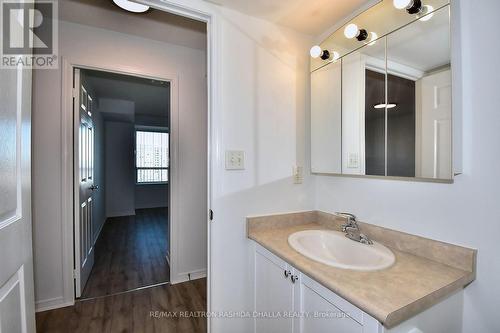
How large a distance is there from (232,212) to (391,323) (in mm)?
936

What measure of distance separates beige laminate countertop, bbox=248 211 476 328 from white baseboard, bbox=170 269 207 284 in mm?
1650

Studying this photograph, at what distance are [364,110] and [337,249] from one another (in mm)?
854

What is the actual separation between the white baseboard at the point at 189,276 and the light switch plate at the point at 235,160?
1620 millimetres

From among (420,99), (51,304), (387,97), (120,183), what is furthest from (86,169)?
(120,183)

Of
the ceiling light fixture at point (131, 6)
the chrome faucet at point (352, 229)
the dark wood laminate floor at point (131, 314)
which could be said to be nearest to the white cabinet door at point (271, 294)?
the chrome faucet at point (352, 229)

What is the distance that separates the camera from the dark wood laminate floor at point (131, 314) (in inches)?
66.9

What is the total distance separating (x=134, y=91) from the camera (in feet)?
12.6

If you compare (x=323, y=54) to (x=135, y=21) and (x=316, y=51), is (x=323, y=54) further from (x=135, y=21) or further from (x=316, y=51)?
(x=135, y=21)

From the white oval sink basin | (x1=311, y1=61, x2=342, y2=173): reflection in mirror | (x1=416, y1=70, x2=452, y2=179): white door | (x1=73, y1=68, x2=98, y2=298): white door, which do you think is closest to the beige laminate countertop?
the white oval sink basin

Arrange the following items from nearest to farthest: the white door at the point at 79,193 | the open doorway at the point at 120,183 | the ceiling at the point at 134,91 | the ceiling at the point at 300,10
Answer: the ceiling at the point at 300,10
the white door at the point at 79,193
the open doorway at the point at 120,183
the ceiling at the point at 134,91

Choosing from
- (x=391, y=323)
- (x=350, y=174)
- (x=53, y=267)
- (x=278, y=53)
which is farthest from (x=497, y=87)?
(x=53, y=267)

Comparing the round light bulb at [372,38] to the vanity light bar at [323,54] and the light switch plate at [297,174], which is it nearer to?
the vanity light bar at [323,54]

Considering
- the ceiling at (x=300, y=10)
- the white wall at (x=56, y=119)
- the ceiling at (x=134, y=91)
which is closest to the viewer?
the ceiling at (x=300, y=10)
